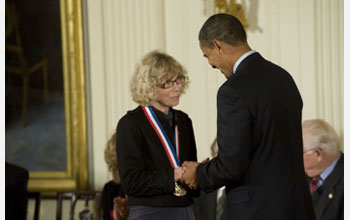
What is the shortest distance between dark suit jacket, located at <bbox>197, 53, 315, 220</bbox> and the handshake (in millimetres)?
289

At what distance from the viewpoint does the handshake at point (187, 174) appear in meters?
3.12

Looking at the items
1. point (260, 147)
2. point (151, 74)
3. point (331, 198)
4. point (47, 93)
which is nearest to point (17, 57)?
point (47, 93)

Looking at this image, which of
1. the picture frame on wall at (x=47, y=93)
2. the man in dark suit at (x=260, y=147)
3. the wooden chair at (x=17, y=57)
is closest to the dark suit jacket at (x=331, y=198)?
the man in dark suit at (x=260, y=147)

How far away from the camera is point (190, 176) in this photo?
10.3 feet

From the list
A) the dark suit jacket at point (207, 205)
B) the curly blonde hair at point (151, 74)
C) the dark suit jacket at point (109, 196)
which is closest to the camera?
the curly blonde hair at point (151, 74)

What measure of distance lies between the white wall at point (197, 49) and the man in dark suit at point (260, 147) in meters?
2.78

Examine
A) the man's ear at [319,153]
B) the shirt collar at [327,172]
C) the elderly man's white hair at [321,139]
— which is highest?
the elderly man's white hair at [321,139]

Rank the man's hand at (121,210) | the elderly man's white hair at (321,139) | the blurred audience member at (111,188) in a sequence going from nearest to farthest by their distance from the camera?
1. the man's hand at (121,210)
2. the elderly man's white hair at (321,139)
3. the blurred audience member at (111,188)

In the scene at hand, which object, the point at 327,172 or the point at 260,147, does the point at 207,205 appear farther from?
the point at 260,147

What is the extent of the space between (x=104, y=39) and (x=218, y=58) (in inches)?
141

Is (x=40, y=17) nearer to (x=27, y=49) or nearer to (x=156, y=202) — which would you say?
(x=27, y=49)

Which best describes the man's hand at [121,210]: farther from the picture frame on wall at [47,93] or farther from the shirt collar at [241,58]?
the picture frame on wall at [47,93]

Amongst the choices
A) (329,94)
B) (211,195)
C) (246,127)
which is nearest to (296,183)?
(246,127)

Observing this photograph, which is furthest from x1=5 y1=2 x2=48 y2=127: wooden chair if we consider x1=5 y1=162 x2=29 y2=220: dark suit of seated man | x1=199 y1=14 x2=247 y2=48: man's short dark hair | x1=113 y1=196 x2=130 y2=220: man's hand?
x1=199 y1=14 x2=247 y2=48: man's short dark hair
